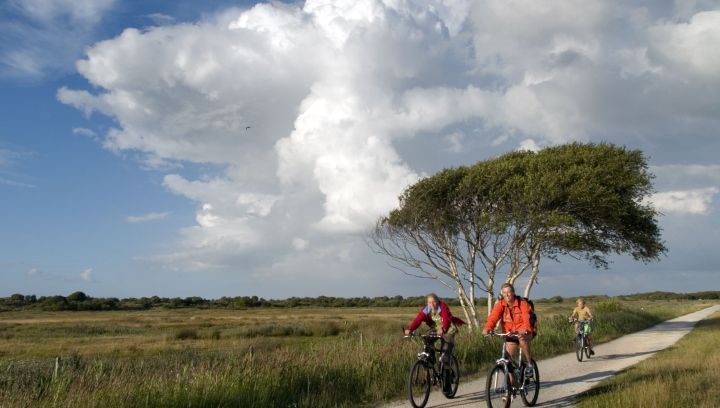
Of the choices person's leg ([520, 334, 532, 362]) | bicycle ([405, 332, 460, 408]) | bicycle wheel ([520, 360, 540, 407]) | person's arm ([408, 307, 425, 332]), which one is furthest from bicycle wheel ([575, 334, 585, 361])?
person's arm ([408, 307, 425, 332])

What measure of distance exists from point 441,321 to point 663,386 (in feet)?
12.7

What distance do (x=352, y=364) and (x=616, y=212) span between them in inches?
699

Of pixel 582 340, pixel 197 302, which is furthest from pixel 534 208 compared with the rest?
pixel 197 302

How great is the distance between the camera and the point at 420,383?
9484 mm

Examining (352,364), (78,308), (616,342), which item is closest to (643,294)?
(78,308)

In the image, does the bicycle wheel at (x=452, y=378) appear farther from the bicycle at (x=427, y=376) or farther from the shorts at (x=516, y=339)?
the shorts at (x=516, y=339)

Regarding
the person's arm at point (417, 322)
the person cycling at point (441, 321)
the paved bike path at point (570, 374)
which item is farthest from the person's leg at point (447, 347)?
the paved bike path at point (570, 374)

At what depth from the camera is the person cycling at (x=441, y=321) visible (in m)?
9.92

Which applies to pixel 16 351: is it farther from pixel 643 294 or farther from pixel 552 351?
pixel 643 294

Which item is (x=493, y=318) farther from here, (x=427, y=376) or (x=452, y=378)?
(x=452, y=378)

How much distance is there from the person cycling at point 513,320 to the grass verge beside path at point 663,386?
1.40 meters

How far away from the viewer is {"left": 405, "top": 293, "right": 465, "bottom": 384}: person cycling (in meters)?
9.92

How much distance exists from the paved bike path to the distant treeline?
9856cm

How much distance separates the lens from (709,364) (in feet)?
43.2
